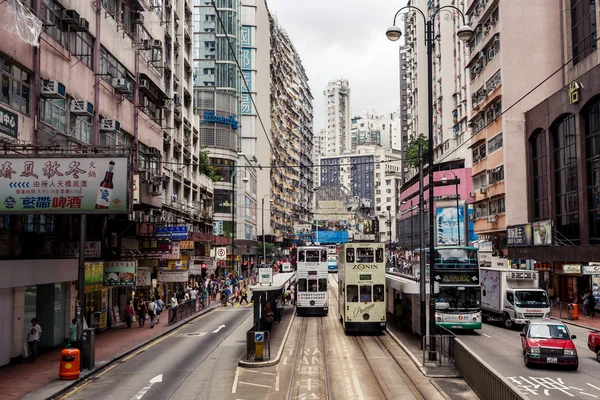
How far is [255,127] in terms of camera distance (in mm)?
106125

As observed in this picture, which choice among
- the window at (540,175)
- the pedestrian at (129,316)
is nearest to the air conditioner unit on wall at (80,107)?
the pedestrian at (129,316)

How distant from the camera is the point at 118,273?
102 feet

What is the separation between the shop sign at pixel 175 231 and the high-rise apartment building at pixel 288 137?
6475 cm

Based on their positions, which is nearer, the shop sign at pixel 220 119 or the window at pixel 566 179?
the window at pixel 566 179

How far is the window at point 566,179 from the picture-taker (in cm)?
4938

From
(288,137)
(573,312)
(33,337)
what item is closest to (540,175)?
(573,312)

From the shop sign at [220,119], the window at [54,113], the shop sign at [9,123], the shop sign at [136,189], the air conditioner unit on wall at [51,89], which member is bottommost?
the shop sign at [136,189]

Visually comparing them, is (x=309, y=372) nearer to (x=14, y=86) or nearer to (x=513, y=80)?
(x=14, y=86)

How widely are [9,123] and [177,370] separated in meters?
10.5

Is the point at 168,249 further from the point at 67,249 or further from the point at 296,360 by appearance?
the point at 296,360

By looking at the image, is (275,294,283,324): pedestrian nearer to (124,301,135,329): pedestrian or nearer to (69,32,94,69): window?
(124,301,135,329): pedestrian

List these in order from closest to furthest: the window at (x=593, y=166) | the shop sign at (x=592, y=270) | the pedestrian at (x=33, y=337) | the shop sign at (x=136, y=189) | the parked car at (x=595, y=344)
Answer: the parked car at (x=595, y=344)
the pedestrian at (x=33, y=337)
the shop sign at (x=136, y=189)
the shop sign at (x=592, y=270)
the window at (x=593, y=166)

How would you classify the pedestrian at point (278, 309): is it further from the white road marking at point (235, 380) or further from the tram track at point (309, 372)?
the white road marking at point (235, 380)

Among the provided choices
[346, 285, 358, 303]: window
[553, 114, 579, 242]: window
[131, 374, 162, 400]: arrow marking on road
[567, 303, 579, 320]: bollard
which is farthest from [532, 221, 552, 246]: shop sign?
[131, 374, 162, 400]: arrow marking on road
